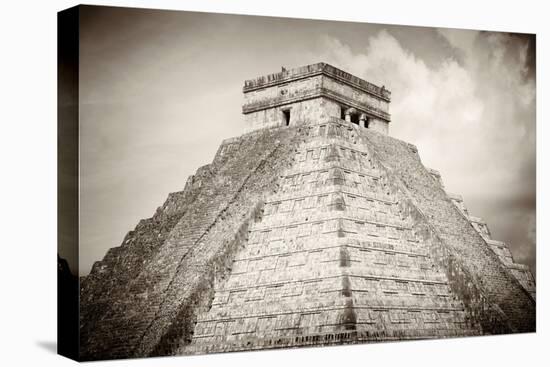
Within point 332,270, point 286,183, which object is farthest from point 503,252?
point 332,270

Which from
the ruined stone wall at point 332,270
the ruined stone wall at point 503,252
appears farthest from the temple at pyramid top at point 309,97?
the ruined stone wall at point 503,252

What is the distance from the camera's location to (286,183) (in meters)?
26.5

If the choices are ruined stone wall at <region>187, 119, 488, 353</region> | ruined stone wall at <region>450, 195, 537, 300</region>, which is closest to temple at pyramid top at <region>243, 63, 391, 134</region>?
ruined stone wall at <region>187, 119, 488, 353</region>

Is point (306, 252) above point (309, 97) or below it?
below

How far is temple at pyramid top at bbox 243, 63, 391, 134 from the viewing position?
1077 inches

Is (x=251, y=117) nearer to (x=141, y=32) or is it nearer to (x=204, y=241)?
(x=204, y=241)

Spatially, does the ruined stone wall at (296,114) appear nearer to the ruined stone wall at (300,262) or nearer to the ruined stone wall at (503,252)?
the ruined stone wall at (300,262)

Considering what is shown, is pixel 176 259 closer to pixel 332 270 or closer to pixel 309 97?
pixel 332 270

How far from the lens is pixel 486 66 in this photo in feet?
90.7

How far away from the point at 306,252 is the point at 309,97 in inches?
201

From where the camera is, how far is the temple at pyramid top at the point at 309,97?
27.3 metres

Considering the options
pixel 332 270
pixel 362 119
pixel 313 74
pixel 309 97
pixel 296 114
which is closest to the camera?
pixel 332 270

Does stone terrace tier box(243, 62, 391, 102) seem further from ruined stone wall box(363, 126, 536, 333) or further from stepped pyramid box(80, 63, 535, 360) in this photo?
ruined stone wall box(363, 126, 536, 333)

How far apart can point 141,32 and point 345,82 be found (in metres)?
6.75
